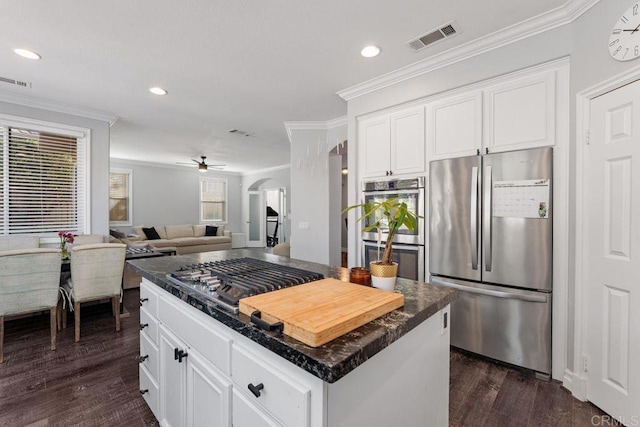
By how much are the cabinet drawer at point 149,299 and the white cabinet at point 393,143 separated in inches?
91.2

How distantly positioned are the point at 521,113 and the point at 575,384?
77.4 inches

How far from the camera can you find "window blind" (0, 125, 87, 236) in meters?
3.44

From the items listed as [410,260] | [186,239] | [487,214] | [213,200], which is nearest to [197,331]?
[410,260]

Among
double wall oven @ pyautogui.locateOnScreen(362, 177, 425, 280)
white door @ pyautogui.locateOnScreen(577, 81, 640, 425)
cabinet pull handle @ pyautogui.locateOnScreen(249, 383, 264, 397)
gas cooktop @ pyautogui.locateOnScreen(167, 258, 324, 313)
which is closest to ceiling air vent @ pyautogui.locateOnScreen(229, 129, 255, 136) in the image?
double wall oven @ pyautogui.locateOnScreen(362, 177, 425, 280)

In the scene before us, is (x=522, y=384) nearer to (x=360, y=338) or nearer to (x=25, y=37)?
(x=360, y=338)

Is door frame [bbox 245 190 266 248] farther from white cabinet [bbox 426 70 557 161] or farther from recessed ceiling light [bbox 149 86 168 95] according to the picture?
white cabinet [bbox 426 70 557 161]

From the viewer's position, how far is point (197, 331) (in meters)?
1.27

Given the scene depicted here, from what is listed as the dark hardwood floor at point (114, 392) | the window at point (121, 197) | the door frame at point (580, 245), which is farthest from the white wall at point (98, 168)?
the door frame at point (580, 245)

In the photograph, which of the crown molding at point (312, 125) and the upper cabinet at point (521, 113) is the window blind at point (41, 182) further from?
the upper cabinet at point (521, 113)

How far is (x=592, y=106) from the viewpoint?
73.7 inches

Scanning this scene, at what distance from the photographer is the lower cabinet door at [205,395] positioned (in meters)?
1.09

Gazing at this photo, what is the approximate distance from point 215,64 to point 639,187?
10.6 ft

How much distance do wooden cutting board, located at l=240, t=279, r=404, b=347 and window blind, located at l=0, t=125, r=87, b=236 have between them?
412cm

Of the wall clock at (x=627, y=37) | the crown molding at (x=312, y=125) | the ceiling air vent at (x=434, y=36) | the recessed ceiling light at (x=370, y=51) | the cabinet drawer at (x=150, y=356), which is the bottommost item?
the cabinet drawer at (x=150, y=356)
